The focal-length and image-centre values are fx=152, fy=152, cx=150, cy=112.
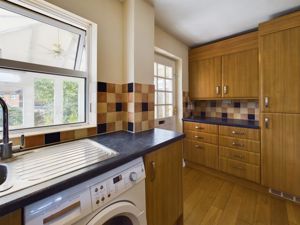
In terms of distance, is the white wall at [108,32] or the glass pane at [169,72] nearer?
the white wall at [108,32]

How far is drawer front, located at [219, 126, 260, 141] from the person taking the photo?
6.43ft

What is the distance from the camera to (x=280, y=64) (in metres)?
1.74

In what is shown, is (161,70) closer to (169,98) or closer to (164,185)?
(169,98)

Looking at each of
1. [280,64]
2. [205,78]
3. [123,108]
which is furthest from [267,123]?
[123,108]

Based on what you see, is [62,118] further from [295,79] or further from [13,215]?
[295,79]

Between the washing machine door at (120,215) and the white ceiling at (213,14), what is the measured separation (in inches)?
74.4

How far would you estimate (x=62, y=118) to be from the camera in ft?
4.30

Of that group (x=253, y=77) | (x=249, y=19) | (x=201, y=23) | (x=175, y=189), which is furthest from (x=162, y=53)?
(x=175, y=189)

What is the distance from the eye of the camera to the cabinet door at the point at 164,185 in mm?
1052

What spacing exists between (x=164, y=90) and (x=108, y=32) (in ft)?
4.11

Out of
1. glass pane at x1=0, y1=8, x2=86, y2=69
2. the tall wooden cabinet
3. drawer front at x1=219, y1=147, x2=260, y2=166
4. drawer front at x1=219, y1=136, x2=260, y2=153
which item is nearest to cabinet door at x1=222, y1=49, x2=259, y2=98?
the tall wooden cabinet

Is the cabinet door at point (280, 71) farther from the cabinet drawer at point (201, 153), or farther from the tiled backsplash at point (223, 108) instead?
the cabinet drawer at point (201, 153)

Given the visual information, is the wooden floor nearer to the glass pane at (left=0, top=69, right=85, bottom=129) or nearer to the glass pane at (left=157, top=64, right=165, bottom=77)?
the glass pane at (left=0, top=69, right=85, bottom=129)

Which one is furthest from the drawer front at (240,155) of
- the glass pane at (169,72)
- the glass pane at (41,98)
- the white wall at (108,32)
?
the glass pane at (41,98)
